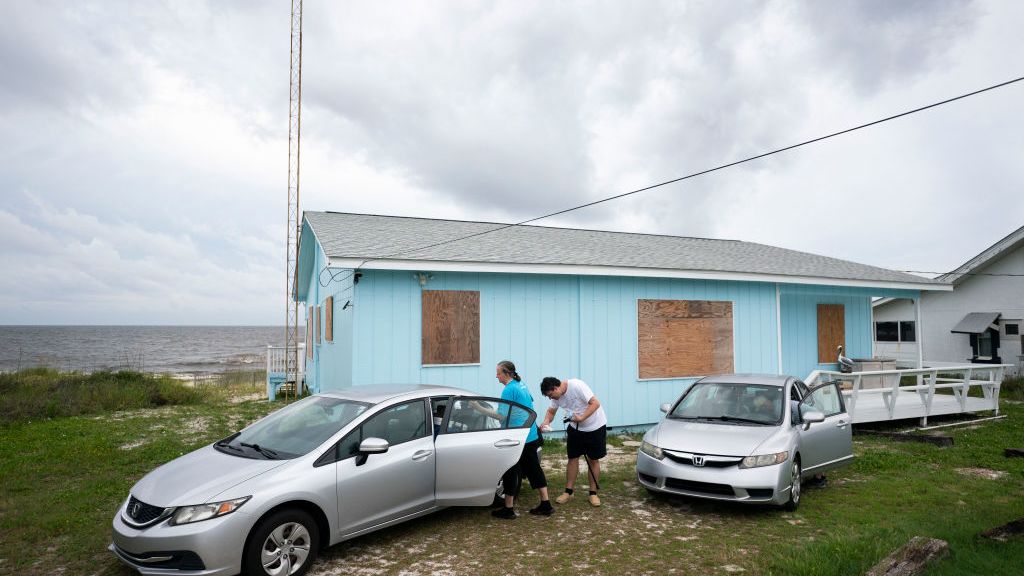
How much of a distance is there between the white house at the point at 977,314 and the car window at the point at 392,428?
59.8 feet

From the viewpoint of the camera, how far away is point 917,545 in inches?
188

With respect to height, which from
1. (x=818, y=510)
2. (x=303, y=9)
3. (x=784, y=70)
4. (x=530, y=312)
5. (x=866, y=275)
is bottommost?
(x=818, y=510)

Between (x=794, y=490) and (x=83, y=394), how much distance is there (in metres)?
16.4

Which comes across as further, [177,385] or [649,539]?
[177,385]

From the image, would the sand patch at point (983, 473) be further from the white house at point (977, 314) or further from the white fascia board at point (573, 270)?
the white house at point (977, 314)

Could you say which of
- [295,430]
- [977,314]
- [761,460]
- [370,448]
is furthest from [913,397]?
[295,430]

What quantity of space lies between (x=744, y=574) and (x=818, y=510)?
2.42 meters

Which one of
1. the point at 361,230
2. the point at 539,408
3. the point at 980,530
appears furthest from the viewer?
the point at 361,230

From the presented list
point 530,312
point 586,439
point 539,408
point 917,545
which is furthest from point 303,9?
point 917,545

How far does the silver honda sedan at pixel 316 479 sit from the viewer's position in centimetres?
434

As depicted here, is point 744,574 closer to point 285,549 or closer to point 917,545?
point 917,545

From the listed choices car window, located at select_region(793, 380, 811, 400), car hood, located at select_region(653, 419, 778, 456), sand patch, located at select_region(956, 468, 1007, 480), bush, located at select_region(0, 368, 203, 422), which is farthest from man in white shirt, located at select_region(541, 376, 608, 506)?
bush, located at select_region(0, 368, 203, 422)

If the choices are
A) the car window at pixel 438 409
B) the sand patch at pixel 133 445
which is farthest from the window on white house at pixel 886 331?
the sand patch at pixel 133 445

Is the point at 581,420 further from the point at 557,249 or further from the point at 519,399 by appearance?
the point at 557,249
